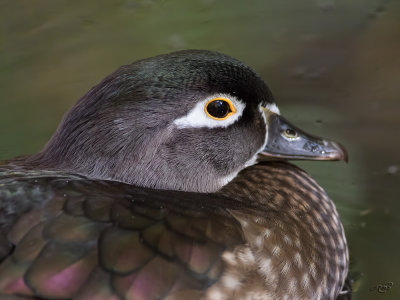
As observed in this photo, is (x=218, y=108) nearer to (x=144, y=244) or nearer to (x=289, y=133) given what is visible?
(x=289, y=133)

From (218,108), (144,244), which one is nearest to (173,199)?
(144,244)

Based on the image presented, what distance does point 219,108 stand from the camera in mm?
2074

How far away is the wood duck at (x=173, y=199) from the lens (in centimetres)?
165

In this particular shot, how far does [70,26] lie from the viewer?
153 inches

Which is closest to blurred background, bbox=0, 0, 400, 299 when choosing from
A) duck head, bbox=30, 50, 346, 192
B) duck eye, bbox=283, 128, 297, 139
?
duck eye, bbox=283, 128, 297, 139

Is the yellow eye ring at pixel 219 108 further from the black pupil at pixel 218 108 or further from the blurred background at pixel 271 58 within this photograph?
the blurred background at pixel 271 58

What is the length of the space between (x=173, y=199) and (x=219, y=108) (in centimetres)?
34

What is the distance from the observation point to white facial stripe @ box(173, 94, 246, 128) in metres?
2.04

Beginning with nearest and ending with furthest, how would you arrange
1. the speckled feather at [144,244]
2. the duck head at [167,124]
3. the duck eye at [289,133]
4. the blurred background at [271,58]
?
the speckled feather at [144,244], the duck head at [167,124], the duck eye at [289,133], the blurred background at [271,58]

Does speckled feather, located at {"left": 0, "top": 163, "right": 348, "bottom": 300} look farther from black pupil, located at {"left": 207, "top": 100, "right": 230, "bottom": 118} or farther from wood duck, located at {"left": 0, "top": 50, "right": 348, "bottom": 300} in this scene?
black pupil, located at {"left": 207, "top": 100, "right": 230, "bottom": 118}

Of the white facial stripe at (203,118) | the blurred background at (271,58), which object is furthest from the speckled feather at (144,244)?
the blurred background at (271,58)

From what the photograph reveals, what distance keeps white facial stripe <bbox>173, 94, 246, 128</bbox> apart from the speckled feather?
0.21m

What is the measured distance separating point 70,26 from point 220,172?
2.01 metres

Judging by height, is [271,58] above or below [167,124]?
below
